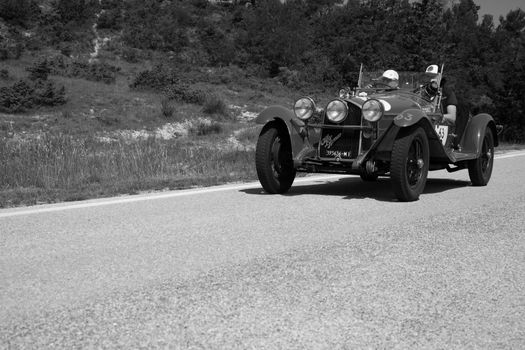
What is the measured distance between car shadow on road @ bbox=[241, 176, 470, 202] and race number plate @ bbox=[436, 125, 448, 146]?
675 millimetres

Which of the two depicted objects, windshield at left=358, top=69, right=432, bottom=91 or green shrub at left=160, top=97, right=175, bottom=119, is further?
green shrub at left=160, top=97, right=175, bottom=119

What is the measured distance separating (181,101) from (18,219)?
74.9 feet

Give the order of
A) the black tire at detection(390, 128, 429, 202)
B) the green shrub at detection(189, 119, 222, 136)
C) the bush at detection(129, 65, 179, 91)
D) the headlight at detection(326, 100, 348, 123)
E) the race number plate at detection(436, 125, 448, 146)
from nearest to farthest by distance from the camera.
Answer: the black tire at detection(390, 128, 429, 202) < the headlight at detection(326, 100, 348, 123) < the race number plate at detection(436, 125, 448, 146) < the green shrub at detection(189, 119, 222, 136) < the bush at detection(129, 65, 179, 91)

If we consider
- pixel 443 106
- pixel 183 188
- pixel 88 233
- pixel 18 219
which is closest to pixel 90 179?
pixel 183 188

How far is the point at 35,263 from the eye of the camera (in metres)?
4.48

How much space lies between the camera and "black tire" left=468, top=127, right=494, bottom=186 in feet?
31.5

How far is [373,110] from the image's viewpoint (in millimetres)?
7980

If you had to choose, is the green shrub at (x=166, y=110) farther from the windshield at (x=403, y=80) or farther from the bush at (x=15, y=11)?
the bush at (x=15, y=11)

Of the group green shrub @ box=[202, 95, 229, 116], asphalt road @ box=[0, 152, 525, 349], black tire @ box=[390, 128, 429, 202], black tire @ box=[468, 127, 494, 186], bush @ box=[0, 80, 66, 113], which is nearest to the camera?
asphalt road @ box=[0, 152, 525, 349]

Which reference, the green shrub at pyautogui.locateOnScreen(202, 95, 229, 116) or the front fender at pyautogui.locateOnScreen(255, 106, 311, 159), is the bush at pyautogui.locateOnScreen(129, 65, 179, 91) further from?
the front fender at pyautogui.locateOnScreen(255, 106, 311, 159)

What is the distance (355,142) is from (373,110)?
0.48m

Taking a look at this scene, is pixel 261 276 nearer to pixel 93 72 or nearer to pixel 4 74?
pixel 4 74

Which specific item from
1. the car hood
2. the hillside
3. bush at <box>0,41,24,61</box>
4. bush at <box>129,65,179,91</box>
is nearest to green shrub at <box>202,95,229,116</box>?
the hillside

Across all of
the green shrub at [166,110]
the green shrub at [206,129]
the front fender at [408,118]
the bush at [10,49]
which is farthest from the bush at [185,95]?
the front fender at [408,118]
